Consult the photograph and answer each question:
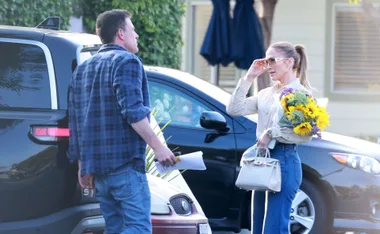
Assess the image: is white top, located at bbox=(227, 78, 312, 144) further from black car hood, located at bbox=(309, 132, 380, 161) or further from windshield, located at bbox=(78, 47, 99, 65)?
black car hood, located at bbox=(309, 132, 380, 161)

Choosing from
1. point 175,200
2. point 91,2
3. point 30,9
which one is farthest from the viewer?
point 91,2

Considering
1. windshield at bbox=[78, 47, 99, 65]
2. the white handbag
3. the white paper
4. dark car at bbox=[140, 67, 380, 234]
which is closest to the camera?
the white paper

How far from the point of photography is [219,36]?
29.5 feet

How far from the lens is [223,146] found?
793cm

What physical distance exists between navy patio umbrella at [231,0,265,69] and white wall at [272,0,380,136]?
7131 millimetres

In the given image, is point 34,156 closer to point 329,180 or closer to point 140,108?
point 140,108

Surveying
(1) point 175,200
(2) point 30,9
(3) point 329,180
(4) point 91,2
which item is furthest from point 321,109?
(4) point 91,2

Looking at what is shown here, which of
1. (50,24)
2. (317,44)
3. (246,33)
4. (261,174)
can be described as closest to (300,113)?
(261,174)

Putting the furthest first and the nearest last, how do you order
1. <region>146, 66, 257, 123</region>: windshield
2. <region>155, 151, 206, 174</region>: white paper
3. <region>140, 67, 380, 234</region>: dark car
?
<region>146, 66, 257, 123</region>: windshield → <region>140, 67, 380, 234</region>: dark car → <region>155, 151, 206, 174</region>: white paper

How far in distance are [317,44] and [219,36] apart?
7.56 metres

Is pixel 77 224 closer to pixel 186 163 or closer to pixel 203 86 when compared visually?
pixel 186 163

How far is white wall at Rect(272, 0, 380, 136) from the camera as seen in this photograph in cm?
1620

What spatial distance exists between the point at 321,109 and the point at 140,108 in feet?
6.11

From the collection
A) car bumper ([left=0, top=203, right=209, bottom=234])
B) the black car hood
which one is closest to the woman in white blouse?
car bumper ([left=0, top=203, right=209, bottom=234])
